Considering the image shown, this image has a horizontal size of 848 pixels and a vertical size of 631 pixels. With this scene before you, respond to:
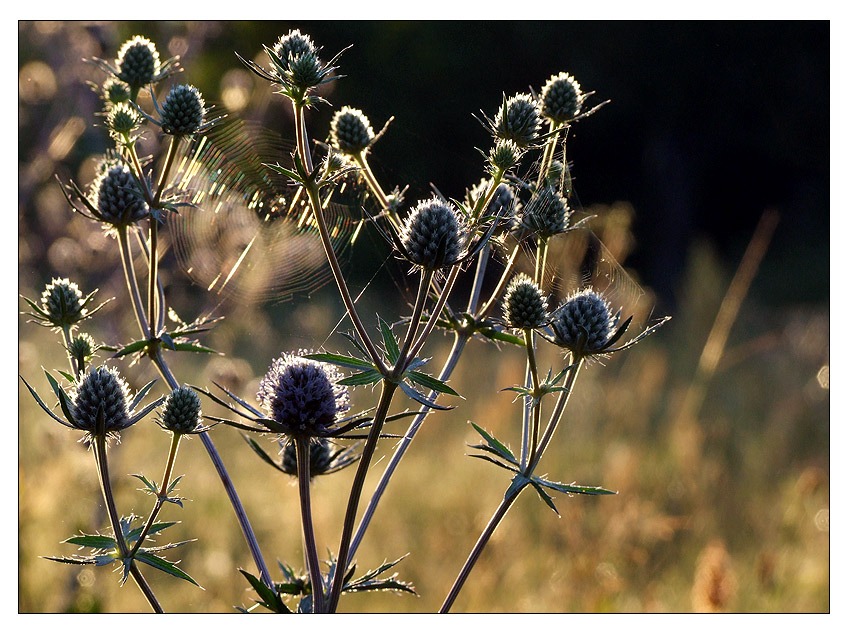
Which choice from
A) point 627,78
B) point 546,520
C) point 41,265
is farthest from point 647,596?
point 627,78

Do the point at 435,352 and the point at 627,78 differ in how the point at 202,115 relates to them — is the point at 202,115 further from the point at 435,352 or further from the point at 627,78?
the point at 627,78

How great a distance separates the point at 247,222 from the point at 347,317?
26.8 inches

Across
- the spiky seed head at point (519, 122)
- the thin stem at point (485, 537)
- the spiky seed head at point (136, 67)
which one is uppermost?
the spiky seed head at point (136, 67)

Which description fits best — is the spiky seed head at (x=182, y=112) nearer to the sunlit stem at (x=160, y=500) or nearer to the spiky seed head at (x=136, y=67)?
the spiky seed head at (x=136, y=67)

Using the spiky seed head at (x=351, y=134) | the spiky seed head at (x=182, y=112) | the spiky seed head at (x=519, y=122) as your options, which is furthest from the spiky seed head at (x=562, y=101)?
the spiky seed head at (x=182, y=112)

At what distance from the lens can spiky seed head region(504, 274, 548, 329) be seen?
135 cm

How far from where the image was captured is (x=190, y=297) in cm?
296

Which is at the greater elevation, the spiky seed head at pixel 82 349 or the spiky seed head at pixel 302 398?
the spiky seed head at pixel 82 349

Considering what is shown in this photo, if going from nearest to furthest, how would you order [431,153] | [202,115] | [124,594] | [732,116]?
[202,115] → [431,153] → [124,594] → [732,116]

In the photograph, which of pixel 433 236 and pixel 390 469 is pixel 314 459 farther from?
pixel 433 236

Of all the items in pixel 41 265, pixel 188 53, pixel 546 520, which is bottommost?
pixel 546 520

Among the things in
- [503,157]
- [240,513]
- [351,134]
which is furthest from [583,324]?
[240,513]

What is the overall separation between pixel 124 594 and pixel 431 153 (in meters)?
2.81

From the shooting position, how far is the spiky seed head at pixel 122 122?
1.46 metres
